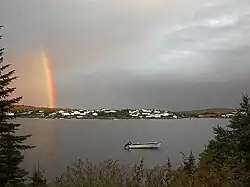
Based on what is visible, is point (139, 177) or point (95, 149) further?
point (95, 149)

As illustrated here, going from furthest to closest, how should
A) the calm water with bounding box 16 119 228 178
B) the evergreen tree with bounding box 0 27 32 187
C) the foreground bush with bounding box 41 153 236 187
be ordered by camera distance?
the calm water with bounding box 16 119 228 178
the evergreen tree with bounding box 0 27 32 187
the foreground bush with bounding box 41 153 236 187

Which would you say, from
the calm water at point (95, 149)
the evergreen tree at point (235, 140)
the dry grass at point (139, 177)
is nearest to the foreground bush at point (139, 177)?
the dry grass at point (139, 177)

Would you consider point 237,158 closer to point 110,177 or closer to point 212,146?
point 212,146

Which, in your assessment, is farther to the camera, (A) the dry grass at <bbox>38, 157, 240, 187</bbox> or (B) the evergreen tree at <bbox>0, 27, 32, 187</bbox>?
(B) the evergreen tree at <bbox>0, 27, 32, 187</bbox>

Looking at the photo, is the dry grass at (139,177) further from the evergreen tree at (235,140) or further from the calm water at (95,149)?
the calm water at (95,149)

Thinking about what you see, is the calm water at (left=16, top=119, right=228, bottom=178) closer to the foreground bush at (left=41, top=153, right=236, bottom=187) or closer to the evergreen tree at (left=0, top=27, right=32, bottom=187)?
the evergreen tree at (left=0, top=27, right=32, bottom=187)

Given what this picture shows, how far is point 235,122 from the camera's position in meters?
22.2

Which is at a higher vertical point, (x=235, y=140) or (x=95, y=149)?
(x=235, y=140)

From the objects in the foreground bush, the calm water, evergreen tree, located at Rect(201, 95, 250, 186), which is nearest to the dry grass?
the foreground bush

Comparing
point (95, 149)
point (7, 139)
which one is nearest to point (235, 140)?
point (7, 139)

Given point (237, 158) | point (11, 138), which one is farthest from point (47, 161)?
point (237, 158)

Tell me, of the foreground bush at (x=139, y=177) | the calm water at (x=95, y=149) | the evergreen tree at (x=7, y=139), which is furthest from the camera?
the calm water at (x=95, y=149)

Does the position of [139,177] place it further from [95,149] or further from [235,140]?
[95,149]

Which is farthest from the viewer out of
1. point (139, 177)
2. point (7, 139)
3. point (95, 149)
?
point (95, 149)
